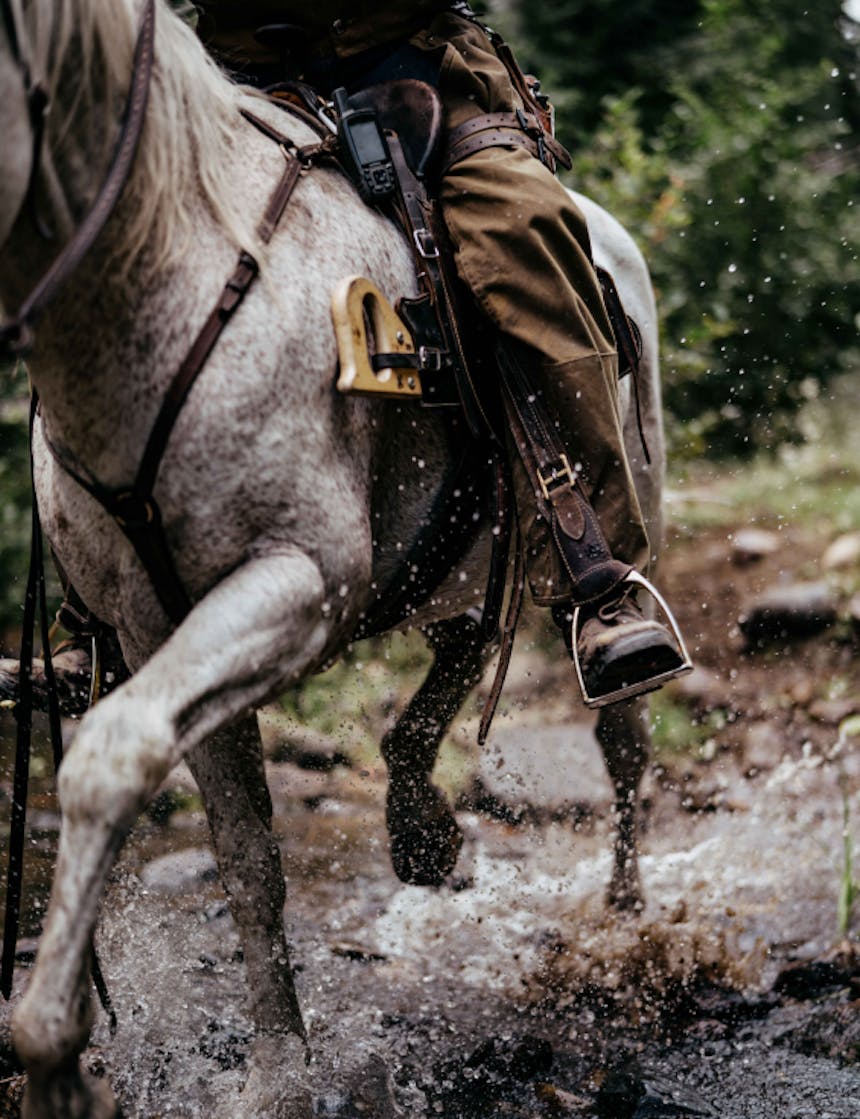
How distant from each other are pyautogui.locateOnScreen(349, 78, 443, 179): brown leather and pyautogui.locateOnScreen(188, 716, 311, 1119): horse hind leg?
1.46m

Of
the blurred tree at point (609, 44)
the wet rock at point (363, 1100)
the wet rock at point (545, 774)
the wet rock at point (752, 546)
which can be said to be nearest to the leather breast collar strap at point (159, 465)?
the wet rock at point (363, 1100)

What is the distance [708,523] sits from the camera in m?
9.80

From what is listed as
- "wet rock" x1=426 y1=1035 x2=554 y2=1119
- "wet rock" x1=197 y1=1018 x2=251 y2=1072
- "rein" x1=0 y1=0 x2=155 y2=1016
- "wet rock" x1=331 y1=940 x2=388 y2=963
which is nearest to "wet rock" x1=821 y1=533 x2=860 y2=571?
"wet rock" x1=331 y1=940 x2=388 y2=963

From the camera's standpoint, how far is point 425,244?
125 inches

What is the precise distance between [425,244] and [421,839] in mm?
2146

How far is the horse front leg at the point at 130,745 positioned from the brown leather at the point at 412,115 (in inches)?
45.6

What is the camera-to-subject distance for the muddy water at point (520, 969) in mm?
3660

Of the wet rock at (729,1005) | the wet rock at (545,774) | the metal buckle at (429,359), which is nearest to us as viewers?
the metal buckle at (429,359)

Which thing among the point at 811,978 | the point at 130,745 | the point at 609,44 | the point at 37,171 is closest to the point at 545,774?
the point at 811,978

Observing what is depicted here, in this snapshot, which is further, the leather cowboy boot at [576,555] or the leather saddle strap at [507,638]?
the leather saddle strap at [507,638]

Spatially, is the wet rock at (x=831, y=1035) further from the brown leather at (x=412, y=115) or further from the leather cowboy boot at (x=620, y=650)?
the brown leather at (x=412, y=115)

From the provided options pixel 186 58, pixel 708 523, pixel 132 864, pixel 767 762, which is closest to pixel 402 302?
pixel 186 58

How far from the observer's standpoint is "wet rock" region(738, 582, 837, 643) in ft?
25.5

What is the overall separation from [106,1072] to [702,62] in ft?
36.6
